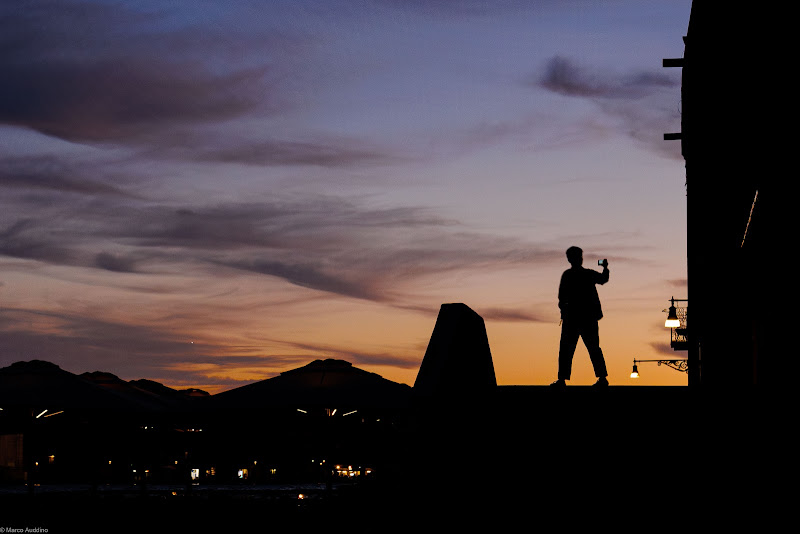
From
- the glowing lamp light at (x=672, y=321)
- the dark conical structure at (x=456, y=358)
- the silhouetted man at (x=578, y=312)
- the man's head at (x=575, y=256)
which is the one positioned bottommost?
the dark conical structure at (x=456, y=358)

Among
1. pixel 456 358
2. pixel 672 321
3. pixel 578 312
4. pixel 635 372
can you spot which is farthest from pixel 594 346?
pixel 635 372

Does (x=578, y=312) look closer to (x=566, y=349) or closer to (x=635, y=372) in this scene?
(x=566, y=349)

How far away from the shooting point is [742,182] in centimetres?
1462

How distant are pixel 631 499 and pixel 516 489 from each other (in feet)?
3.04

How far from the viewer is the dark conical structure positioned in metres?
8.98

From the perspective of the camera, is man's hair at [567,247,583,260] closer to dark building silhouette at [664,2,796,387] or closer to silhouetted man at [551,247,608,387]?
silhouetted man at [551,247,608,387]

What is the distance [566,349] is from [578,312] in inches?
18.2

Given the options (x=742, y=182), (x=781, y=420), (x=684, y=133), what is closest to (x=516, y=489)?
(x=781, y=420)

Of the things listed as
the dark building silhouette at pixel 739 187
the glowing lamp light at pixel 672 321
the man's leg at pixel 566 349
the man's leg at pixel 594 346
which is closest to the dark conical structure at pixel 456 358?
the man's leg at pixel 566 349

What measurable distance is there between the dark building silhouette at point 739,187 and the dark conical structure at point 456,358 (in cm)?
232

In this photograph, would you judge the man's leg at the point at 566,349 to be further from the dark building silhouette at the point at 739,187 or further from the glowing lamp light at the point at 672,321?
the glowing lamp light at the point at 672,321

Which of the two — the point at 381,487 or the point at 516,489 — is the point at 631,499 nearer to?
the point at 516,489

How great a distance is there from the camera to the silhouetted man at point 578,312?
12000 mm

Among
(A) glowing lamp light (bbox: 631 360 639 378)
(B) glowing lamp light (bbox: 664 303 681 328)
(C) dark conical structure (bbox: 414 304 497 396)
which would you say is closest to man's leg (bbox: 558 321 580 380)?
(C) dark conical structure (bbox: 414 304 497 396)
